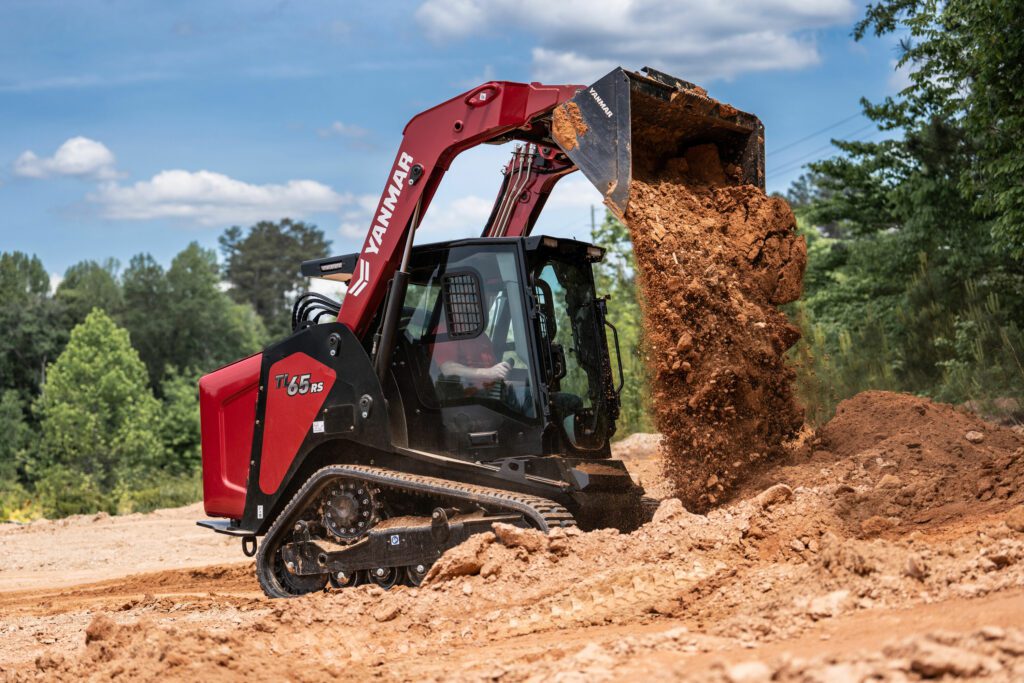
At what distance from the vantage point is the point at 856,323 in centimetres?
1709

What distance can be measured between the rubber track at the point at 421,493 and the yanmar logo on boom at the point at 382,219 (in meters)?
1.32

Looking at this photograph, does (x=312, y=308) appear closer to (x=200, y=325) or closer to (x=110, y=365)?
(x=110, y=365)

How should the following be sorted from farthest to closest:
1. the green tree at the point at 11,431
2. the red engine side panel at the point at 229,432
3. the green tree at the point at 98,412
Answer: the green tree at the point at 11,431, the green tree at the point at 98,412, the red engine side panel at the point at 229,432

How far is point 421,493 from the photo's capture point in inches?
273

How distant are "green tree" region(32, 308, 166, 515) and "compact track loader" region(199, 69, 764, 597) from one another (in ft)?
121

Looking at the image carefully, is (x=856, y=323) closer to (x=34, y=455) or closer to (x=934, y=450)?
(x=934, y=450)

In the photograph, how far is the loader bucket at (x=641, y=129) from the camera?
645cm

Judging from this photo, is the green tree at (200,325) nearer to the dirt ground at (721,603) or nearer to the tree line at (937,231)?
the tree line at (937,231)

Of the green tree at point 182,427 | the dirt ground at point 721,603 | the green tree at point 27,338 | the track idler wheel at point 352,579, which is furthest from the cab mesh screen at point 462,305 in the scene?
the green tree at point 27,338

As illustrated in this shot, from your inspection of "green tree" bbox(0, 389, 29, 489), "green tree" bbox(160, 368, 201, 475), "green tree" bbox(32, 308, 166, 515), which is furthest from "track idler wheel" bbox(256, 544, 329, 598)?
"green tree" bbox(160, 368, 201, 475)

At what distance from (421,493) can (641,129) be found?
283 cm

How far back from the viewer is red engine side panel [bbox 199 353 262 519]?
26.6 feet

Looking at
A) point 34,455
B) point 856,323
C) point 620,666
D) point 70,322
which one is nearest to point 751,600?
point 620,666

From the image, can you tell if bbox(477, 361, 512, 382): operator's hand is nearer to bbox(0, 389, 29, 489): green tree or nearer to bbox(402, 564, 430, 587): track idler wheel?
bbox(402, 564, 430, 587): track idler wheel
